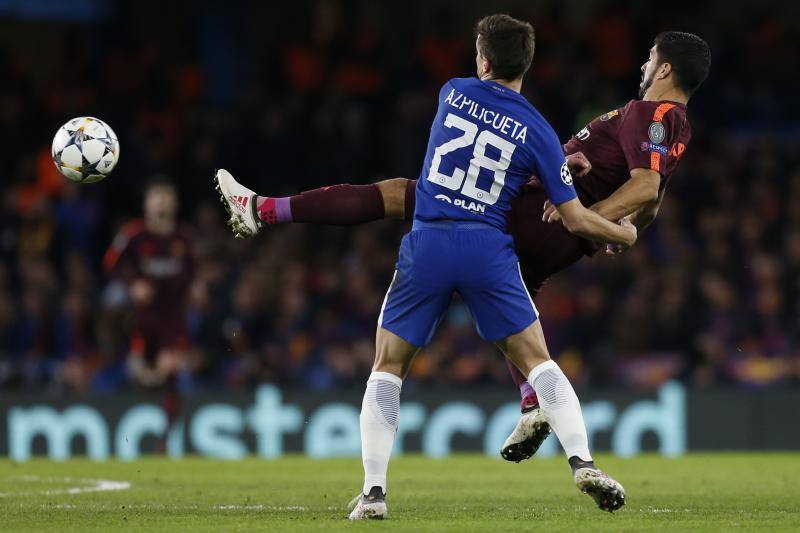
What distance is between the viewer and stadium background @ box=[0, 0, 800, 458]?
45.2 feet

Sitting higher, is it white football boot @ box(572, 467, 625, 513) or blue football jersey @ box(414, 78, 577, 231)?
blue football jersey @ box(414, 78, 577, 231)

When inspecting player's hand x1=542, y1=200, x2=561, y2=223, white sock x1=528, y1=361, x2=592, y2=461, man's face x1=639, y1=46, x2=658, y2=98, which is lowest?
white sock x1=528, y1=361, x2=592, y2=461

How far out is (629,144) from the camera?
270 inches

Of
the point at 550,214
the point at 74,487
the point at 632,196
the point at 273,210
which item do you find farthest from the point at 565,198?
the point at 74,487

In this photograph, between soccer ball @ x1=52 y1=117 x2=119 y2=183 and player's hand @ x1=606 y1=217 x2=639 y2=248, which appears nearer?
player's hand @ x1=606 y1=217 x2=639 y2=248

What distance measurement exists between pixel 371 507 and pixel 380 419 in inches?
15.1

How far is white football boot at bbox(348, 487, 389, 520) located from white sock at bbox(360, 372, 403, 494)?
31mm

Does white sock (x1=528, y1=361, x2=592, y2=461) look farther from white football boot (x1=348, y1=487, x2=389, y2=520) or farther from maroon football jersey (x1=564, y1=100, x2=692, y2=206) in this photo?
maroon football jersey (x1=564, y1=100, x2=692, y2=206)

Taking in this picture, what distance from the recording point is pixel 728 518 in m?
6.74

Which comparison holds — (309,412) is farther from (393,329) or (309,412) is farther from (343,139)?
(393,329)

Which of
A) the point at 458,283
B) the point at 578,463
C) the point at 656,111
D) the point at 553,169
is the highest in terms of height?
the point at 656,111

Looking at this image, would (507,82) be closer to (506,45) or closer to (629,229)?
(506,45)

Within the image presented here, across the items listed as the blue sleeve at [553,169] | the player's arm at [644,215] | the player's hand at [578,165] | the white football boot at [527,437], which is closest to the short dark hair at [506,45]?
the blue sleeve at [553,169]

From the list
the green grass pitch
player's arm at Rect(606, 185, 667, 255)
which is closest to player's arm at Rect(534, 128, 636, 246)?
player's arm at Rect(606, 185, 667, 255)
